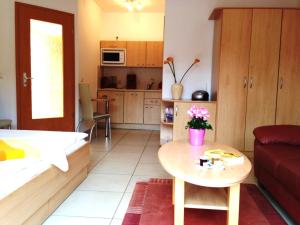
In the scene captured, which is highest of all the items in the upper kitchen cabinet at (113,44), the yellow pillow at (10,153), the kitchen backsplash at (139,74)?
the upper kitchen cabinet at (113,44)

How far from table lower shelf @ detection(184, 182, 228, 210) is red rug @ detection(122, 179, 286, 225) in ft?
0.70

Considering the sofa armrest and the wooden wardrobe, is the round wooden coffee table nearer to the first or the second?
the sofa armrest

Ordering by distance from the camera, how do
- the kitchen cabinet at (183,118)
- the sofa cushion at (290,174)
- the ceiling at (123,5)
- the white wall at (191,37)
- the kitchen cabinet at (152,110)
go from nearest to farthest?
1. the sofa cushion at (290,174)
2. the kitchen cabinet at (183,118)
3. the white wall at (191,37)
4. the ceiling at (123,5)
5. the kitchen cabinet at (152,110)

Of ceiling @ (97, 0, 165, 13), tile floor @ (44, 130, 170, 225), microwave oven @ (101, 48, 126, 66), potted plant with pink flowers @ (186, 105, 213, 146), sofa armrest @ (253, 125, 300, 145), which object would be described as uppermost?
ceiling @ (97, 0, 165, 13)

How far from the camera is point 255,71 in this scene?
142 inches

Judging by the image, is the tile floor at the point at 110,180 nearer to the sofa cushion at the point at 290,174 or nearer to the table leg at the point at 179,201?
the table leg at the point at 179,201

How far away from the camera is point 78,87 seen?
4613 millimetres

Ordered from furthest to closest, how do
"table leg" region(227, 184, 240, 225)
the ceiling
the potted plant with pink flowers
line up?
1. the ceiling
2. the potted plant with pink flowers
3. "table leg" region(227, 184, 240, 225)

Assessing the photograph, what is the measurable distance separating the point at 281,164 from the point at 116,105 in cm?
409

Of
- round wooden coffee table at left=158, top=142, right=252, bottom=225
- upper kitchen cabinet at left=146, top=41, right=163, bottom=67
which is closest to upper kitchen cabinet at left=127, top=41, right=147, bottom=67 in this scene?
upper kitchen cabinet at left=146, top=41, right=163, bottom=67

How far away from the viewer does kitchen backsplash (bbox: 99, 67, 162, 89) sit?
611cm

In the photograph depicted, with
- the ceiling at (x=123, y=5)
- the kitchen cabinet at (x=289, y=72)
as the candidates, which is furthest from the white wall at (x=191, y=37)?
the ceiling at (x=123, y=5)

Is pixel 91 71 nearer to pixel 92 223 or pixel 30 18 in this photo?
pixel 30 18

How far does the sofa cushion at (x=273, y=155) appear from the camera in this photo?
2.10 metres
